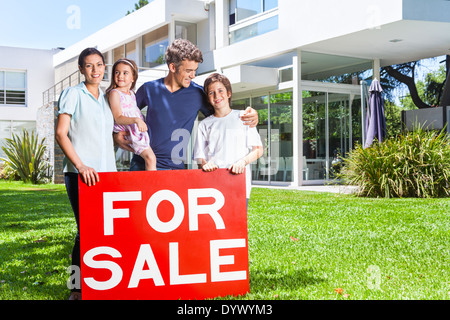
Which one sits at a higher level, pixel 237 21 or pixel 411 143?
Result: pixel 237 21

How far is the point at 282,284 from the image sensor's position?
3.23 m

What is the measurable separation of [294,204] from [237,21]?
21.0ft

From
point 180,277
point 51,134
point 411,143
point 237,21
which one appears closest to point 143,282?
point 180,277

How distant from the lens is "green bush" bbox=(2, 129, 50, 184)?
1453 centimetres

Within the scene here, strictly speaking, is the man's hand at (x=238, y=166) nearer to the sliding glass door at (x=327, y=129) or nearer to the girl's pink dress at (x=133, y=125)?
the girl's pink dress at (x=133, y=125)

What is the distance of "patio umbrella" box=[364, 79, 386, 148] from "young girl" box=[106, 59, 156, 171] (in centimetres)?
823

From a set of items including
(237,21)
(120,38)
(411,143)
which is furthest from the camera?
(237,21)

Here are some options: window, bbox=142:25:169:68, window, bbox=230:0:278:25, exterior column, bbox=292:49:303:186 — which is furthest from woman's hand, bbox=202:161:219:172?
window, bbox=230:0:278:25

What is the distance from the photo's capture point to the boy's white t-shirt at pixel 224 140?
2598 mm

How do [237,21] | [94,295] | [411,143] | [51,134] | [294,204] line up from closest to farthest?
1. [94,295]
2. [294,204]
3. [411,143]
4. [237,21]
5. [51,134]

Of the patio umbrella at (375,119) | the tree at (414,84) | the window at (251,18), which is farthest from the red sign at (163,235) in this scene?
the tree at (414,84)

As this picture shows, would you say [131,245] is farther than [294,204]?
No
